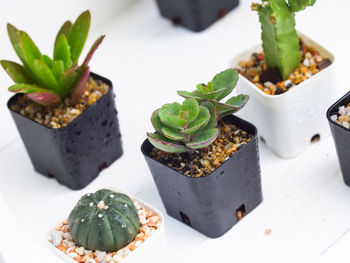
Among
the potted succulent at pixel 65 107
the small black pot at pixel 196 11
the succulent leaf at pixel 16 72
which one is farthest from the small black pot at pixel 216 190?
the small black pot at pixel 196 11

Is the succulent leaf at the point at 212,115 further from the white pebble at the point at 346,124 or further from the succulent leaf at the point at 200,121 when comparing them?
the white pebble at the point at 346,124

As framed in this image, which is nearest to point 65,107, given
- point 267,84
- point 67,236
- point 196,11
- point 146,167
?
point 146,167

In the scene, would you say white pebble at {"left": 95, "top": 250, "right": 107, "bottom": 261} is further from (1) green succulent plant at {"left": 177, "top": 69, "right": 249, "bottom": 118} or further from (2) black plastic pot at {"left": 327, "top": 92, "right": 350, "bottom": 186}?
(2) black plastic pot at {"left": 327, "top": 92, "right": 350, "bottom": 186}

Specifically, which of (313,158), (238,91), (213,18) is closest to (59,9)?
(213,18)

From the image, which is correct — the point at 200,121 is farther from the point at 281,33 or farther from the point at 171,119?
the point at 281,33

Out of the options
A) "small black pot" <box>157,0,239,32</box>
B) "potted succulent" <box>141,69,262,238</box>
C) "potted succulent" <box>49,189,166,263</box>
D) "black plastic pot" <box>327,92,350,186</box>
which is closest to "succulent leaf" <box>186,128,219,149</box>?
"potted succulent" <box>141,69,262,238</box>

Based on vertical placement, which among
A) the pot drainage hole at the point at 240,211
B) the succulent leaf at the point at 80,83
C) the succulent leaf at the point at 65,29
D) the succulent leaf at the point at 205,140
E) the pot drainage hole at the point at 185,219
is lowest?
the pot drainage hole at the point at 240,211

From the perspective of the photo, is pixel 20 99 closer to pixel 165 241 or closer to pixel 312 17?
pixel 165 241

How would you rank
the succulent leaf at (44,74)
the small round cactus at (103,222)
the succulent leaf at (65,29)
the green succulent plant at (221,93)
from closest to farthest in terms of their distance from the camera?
the small round cactus at (103,222) < the green succulent plant at (221,93) < the succulent leaf at (44,74) < the succulent leaf at (65,29)
